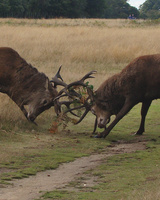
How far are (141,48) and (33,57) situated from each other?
653 cm

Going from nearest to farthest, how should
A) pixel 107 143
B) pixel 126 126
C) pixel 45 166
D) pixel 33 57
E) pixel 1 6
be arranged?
pixel 45 166, pixel 107 143, pixel 126 126, pixel 33 57, pixel 1 6

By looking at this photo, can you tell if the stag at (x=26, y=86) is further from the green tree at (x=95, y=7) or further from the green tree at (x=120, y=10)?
the green tree at (x=120, y=10)

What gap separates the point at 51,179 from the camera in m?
6.62

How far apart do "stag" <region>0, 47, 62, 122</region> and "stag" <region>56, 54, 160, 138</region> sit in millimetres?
617

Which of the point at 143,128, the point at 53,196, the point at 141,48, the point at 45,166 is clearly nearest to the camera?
the point at 53,196

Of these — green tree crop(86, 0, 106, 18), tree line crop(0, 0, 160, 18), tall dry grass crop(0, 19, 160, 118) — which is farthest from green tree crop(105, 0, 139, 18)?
tall dry grass crop(0, 19, 160, 118)

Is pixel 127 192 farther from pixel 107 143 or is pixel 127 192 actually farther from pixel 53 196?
pixel 107 143

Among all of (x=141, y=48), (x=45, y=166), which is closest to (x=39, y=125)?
(x=45, y=166)

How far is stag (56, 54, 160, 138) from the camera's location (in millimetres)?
10391

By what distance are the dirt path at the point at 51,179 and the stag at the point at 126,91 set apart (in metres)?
1.35

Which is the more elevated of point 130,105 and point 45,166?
point 130,105

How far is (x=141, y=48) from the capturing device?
1044 inches

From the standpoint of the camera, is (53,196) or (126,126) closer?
(53,196)

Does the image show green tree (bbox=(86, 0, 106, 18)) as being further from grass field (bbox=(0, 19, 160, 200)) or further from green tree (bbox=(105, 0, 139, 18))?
grass field (bbox=(0, 19, 160, 200))
